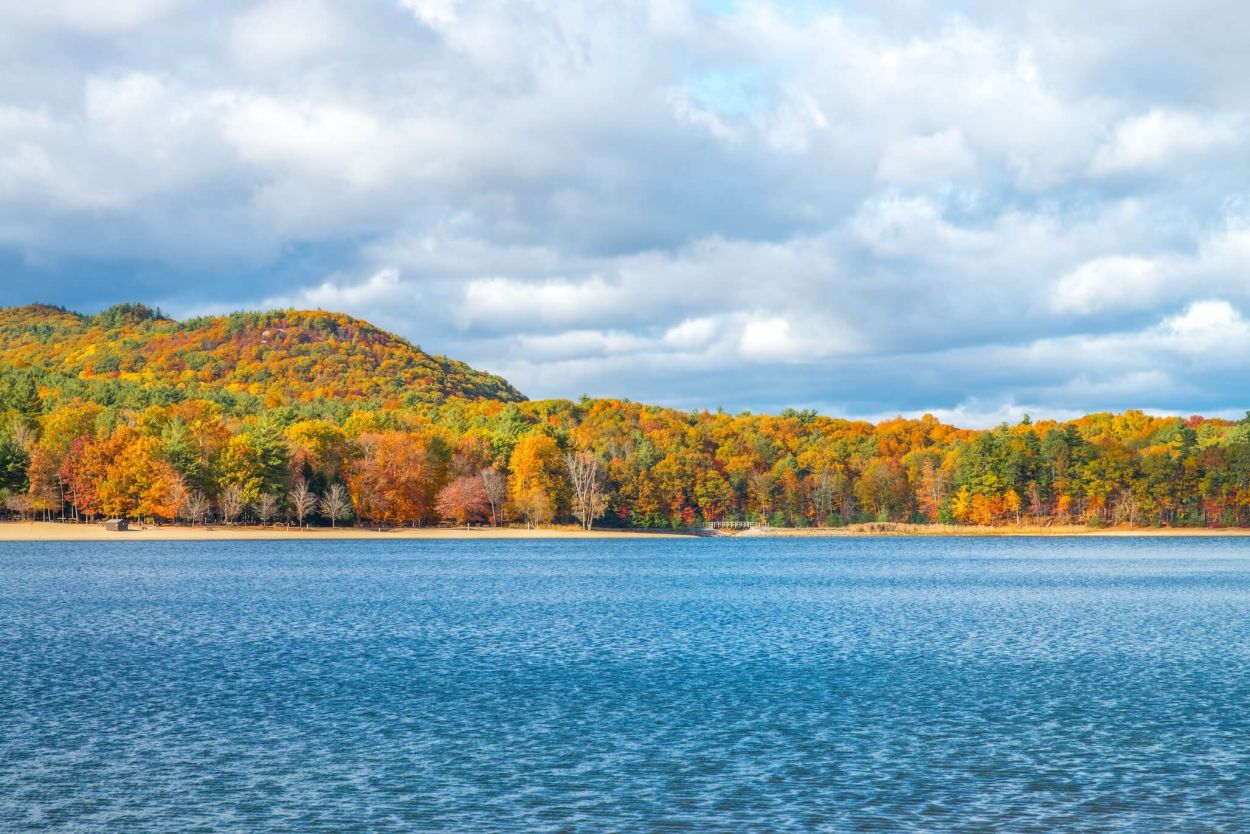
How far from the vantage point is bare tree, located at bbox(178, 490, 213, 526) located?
432ft

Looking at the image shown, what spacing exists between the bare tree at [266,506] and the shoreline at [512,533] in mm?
1921

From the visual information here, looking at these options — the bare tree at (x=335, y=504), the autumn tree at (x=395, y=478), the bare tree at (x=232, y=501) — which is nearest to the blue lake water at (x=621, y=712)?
the bare tree at (x=232, y=501)

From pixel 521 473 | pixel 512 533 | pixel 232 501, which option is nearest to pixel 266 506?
pixel 232 501

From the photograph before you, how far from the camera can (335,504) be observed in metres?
142

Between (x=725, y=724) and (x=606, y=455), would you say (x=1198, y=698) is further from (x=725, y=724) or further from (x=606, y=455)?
(x=606, y=455)

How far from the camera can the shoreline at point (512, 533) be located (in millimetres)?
129125

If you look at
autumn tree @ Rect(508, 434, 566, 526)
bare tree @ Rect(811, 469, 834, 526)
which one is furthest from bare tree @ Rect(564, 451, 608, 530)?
bare tree @ Rect(811, 469, 834, 526)

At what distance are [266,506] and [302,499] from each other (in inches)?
177

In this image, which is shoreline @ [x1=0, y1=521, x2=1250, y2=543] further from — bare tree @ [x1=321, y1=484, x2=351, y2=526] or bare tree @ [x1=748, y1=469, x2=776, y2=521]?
bare tree @ [x1=748, y1=469, x2=776, y2=521]

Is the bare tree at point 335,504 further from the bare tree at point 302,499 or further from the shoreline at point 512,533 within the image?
the shoreline at point 512,533

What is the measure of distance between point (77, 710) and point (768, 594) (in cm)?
4242

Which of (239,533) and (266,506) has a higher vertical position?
(266,506)

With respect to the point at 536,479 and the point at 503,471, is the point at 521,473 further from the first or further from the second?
the point at 503,471

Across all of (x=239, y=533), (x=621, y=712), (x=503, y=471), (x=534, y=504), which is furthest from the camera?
(x=503, y=471)
